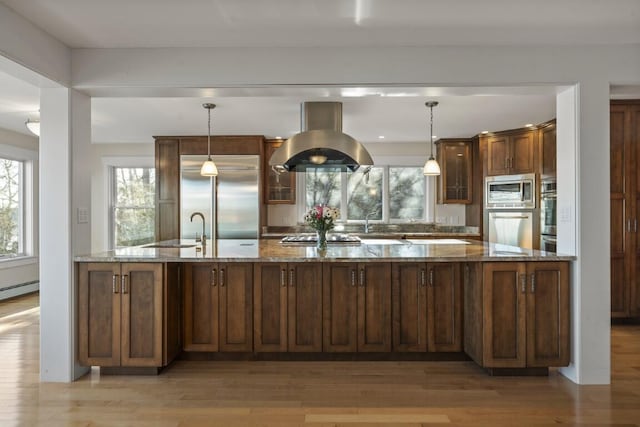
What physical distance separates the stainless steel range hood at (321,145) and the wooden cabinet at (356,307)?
4.20ft

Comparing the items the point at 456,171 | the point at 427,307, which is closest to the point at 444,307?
the point at 427,307

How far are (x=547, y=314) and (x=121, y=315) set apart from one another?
3006 millimetres

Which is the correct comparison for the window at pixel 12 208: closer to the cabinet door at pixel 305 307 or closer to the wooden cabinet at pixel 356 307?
the cabinet door at pixel 305 307

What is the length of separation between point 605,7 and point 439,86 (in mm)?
1033

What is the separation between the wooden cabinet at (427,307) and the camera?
348 cm

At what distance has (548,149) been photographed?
554cm

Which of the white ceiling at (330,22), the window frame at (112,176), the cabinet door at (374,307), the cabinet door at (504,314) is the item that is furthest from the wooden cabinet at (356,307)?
the window frame at (112,176)

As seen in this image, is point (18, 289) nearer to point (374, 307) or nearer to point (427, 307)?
point (374, 307)

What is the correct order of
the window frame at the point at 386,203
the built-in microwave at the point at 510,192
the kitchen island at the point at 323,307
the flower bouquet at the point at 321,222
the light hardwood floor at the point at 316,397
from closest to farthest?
the light hardwood floor at the point at 316,397 < the kitchen island at the point at 323,307 < the flower bouquet at the point at 321,222 < the built-in microwave at the point at 510,192 < the window frame at the point at 386,203

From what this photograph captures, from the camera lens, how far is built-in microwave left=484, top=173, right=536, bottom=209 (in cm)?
571

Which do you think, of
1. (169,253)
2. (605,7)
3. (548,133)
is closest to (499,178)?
(548,133)

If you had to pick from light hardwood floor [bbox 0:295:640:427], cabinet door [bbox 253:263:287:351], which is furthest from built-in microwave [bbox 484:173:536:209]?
cabinet door [bbox 253:263:287:351]

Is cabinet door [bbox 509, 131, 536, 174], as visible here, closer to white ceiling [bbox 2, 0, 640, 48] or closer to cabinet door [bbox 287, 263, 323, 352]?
white ceiling [bbox 2, 0, 640, 48]

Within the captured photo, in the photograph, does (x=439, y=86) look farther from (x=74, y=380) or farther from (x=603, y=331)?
(x=74, y=380)
